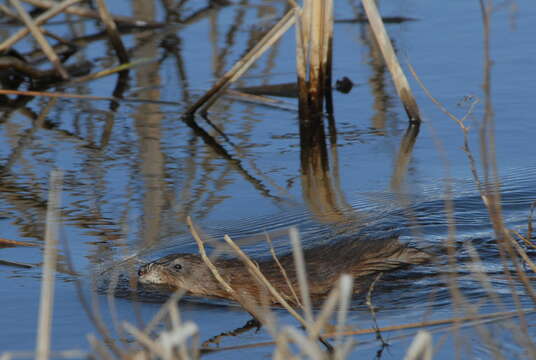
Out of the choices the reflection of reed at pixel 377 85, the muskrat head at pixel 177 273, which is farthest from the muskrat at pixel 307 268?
the reflection of reed at pixel 377 85

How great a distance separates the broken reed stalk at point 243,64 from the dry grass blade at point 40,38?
1442 mm

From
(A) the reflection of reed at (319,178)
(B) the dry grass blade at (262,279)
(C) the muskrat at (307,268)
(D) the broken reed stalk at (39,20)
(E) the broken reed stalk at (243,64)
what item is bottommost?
(C) the muskrat at (307,268)

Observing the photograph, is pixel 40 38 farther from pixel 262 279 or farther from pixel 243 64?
pixel 262 279

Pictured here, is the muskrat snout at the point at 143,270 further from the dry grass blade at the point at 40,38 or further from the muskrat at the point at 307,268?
the dry grass blade at the point at 40,38

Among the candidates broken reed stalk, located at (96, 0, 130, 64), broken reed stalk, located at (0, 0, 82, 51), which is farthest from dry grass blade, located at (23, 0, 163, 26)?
broken reed stalk, located at (0, 0, 82, 51)

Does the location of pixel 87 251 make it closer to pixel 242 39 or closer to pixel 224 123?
pixel 224 123

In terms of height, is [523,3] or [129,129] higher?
[523,3]

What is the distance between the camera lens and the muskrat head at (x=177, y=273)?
4.82 metres

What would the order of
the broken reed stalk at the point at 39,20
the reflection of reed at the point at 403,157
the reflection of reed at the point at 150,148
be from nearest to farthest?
the reflection of reed at the point at 150,148, the reflection of reed at the point at 403,157, the broken reed stalk at the point at 39,20

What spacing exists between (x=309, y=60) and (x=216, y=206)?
Answer: 1823 mm

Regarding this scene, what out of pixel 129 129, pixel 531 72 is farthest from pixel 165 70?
pixel 531 72

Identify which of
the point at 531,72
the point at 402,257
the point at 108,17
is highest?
the point at 108,17

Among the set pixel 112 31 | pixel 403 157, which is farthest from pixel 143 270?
pixel 112 31

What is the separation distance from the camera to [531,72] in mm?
8172
